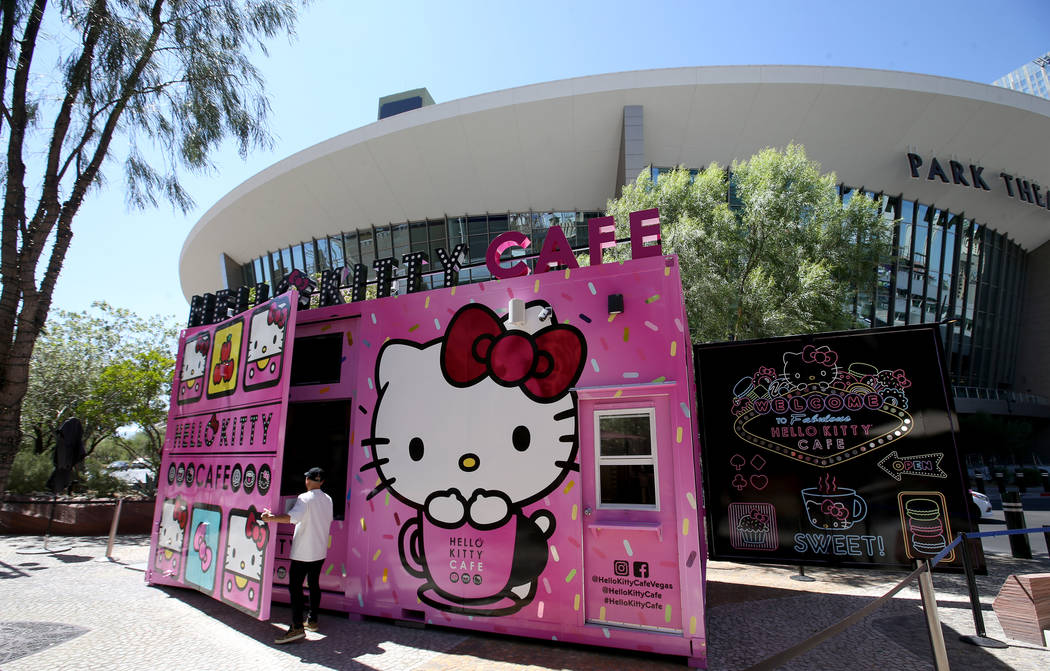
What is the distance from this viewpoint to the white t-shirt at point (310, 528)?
4906 mm

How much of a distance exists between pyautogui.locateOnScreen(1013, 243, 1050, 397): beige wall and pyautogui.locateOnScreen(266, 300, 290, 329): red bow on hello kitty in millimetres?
47645

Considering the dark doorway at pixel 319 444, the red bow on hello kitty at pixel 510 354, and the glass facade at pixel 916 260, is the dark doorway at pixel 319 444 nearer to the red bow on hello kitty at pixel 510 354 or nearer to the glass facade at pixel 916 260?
the red bow on hello kitty at pixel 510 354

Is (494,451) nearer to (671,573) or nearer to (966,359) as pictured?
(671,573)

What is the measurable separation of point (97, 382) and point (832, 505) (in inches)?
806

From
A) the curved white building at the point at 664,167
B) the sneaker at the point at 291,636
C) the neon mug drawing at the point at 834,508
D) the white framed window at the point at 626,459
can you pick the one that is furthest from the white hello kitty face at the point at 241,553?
the curved white building at the point at 664,167

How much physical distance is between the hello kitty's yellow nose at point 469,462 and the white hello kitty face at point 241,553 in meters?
2.01

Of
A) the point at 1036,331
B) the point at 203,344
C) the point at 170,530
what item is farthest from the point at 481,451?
the point at 1036,331

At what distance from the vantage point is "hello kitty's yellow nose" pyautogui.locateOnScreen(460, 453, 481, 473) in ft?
16.9

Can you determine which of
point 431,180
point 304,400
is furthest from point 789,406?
point 431,180

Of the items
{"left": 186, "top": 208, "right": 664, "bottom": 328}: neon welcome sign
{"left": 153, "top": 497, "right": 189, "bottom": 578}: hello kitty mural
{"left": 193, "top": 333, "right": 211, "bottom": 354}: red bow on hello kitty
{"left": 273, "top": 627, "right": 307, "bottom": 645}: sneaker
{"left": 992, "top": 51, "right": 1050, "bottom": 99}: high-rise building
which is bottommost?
{"left": 273, "top": 627, "right": 307, "bottom": 645}: sneaker

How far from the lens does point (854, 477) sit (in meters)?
5.81

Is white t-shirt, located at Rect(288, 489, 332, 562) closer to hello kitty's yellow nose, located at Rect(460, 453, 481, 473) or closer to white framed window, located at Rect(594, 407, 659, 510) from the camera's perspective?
hello kitty's yellow nose, located at Rect(460, 453, 481, 473)

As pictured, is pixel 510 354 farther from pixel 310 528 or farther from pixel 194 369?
pixel 194 369

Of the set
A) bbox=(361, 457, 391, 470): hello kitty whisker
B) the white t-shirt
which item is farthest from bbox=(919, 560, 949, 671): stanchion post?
the white t-shirt
